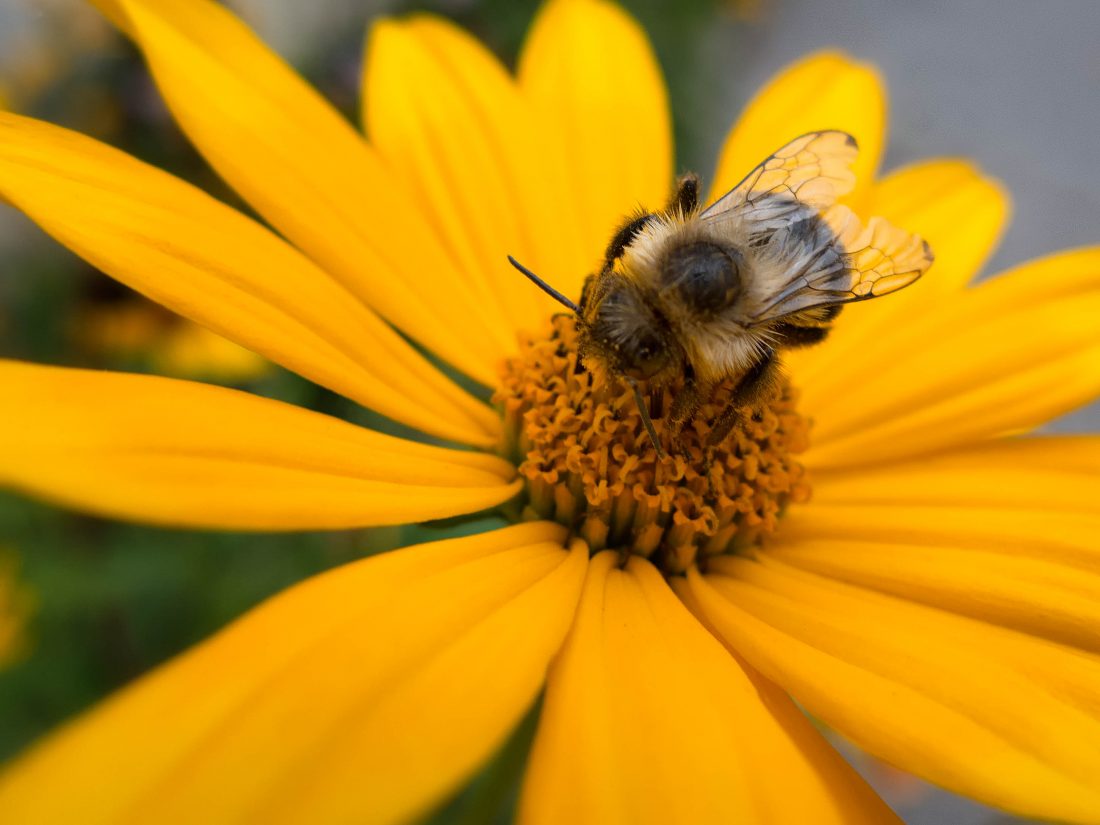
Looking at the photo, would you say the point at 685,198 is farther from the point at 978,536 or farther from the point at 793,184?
the point at 978,536

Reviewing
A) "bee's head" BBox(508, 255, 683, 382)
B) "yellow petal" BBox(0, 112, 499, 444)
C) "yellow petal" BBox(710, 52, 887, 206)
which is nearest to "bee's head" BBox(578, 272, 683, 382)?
"bee's head" BBox(508, 255, 683, 382)

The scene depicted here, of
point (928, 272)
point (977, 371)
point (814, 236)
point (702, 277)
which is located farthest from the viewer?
point (928, 272)

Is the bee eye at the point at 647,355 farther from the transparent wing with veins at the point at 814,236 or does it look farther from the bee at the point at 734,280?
the transparent wing with veins at the point at 814,236

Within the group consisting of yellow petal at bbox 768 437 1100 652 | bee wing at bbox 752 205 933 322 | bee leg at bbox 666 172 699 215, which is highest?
bee leg at bbox 666 172 699 215

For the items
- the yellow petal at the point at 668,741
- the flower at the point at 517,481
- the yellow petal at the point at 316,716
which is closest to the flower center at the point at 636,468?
the flower at the point at 517,481

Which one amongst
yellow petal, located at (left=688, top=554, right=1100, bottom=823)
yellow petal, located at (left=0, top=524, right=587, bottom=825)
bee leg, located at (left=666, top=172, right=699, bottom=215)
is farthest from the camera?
bee leg, located at (left=666, top=172, right=699, bottom=215)

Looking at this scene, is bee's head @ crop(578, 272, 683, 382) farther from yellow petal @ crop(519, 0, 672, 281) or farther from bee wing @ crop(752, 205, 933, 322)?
yellow petal @ crop(519, 0, 672, 281)

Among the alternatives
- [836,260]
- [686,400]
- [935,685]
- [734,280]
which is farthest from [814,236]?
[935,685]

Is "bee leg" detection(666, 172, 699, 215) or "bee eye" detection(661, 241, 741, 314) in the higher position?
"bee leg" detection(666, 172, 699, 215)
